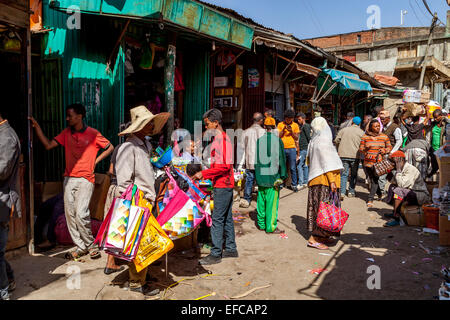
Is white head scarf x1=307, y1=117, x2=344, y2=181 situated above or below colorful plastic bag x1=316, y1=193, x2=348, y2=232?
above

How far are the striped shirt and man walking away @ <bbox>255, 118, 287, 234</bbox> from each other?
2856 mm

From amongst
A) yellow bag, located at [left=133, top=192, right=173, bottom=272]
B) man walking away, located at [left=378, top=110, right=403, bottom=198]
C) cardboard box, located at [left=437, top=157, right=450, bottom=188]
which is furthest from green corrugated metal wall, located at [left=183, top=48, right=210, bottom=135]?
yellow bag, located at [left=133, top=192, right=173, bottom=272]

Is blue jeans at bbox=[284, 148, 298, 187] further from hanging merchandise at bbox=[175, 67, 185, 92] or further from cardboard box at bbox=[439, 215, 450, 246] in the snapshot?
cardboard box at bbox=[439, 215, 450, 246]

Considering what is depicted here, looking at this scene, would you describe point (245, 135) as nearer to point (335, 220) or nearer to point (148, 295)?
point (335, 220)

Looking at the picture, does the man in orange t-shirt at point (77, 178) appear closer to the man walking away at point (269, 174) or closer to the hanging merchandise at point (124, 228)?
the hanging merchandise at point (124, 228)

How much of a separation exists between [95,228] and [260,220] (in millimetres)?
2807

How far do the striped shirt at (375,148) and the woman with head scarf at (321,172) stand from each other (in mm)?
2835

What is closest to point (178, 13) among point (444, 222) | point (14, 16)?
point (14, 16)

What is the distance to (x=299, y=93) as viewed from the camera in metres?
12.5

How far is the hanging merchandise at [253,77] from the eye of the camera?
400 inches

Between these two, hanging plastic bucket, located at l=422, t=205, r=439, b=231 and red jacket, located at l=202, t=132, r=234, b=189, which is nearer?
red jacket, located at l=202, t=132, r=234, b=189

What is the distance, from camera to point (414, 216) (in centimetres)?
658

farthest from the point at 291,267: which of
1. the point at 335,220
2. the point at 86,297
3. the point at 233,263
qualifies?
the point at 86,297

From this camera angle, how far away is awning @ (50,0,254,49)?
541cm
